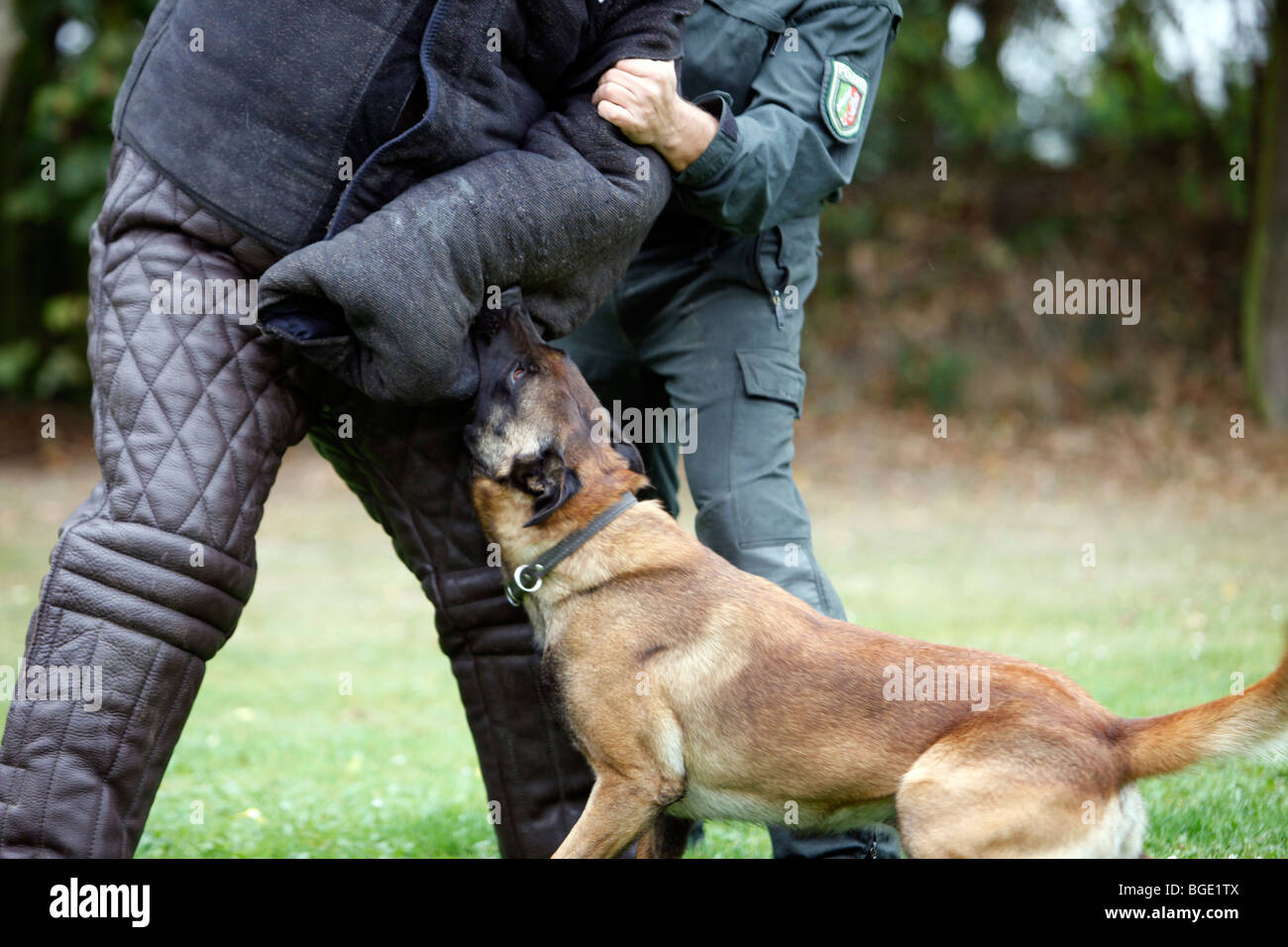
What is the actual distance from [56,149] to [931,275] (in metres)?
10.9

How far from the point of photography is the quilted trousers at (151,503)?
2826 millimetres

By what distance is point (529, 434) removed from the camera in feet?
A: 11.0

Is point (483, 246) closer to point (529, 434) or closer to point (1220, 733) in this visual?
point (529, 434)

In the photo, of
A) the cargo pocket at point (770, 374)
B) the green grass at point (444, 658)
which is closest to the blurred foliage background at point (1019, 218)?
the green grass at point (444, 658)

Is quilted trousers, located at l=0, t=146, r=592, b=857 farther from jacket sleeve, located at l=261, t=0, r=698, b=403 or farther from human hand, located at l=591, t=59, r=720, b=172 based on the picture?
human hand, located at l=591, t=59, r=720, b=172

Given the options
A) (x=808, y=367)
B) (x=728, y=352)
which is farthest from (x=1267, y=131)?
(x=728, y=352)

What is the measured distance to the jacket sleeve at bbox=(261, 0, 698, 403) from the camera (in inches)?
111

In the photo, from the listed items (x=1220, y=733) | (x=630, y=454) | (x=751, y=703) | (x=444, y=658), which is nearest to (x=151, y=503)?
(x=630, y=454)

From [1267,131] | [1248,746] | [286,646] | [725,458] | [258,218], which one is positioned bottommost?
[286,646]

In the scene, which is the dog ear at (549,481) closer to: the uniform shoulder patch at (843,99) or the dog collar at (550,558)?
the dog collar at (550,558)

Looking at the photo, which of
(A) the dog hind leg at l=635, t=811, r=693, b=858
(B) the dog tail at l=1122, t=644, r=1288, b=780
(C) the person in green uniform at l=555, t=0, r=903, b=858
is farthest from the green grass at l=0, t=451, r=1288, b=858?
(C) the person in green uniform at l=555, t=0, r=903, b=858

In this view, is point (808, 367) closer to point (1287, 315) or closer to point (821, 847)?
point (1287, 315)

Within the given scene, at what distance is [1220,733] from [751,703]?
1077mm
